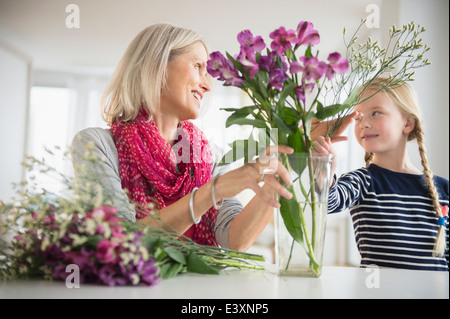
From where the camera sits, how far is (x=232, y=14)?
463 centimetres

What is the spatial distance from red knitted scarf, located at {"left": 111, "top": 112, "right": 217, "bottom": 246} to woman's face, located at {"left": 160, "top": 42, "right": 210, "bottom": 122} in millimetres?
119

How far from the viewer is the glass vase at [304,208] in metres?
0.79

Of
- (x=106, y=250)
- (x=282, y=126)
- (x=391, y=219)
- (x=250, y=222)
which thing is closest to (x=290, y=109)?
(x=282, y=126)

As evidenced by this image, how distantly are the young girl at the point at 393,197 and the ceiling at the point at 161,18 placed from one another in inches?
98.1

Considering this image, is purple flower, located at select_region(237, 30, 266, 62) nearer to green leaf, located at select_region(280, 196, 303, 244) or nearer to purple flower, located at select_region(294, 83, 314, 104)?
purple flower, located at select_region(294, 83, 314, 104)

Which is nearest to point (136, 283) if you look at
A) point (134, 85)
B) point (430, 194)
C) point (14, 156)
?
point (134, 85)

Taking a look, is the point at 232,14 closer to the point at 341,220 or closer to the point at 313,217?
the point at 341,220

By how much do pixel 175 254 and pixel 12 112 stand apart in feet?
20.6

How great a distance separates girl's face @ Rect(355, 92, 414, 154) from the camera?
161 cm

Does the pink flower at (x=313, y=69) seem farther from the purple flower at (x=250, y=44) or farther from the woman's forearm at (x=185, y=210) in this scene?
the woman's forearm at (x=185, y=210)

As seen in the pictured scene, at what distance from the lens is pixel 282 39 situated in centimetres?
77

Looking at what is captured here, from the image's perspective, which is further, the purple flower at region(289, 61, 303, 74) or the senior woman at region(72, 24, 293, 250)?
the senior woman at region(72, 24, 293, 250)

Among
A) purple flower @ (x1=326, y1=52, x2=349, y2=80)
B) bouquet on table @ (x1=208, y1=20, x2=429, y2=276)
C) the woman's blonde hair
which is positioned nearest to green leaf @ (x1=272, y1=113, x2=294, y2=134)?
bouquet on table @ (x1=208, y1=20, x2=429, y2=276)

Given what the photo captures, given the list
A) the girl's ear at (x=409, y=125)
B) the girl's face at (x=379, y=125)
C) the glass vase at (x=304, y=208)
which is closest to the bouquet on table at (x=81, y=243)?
the glass vase at (x=304, y=208)
